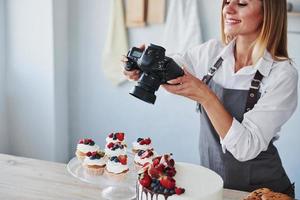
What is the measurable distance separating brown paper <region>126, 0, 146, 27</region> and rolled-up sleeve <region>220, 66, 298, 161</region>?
123cm

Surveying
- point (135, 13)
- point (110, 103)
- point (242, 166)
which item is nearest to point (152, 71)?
point (242, 166)

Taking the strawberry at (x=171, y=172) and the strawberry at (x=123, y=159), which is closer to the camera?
the strawberry at (x=171, y=172)

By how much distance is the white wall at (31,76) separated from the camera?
2.58 m

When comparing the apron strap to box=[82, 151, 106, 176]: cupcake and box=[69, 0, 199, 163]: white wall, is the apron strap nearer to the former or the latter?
box=[82, 151, 106, 176]: cupcake

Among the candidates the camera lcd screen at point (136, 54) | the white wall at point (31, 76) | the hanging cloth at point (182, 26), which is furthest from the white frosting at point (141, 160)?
the white wall at point (31, 76)

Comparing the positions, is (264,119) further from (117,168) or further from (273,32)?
(117,168)

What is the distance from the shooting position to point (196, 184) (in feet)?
3.79

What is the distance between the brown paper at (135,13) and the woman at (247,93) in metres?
0.95

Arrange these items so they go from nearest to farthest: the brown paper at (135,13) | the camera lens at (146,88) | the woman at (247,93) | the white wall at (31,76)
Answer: the camera lens at (146,88)
the woman at (247,93)
the brown paper at (135,13)
the white wall at (31,76)

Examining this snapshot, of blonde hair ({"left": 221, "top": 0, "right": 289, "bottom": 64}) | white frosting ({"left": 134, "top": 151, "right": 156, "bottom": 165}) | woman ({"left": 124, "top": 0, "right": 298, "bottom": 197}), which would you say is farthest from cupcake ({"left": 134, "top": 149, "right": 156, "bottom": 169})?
blonde hair ({"left": 221, "top": 0, "right": 289, "bottom": 64})

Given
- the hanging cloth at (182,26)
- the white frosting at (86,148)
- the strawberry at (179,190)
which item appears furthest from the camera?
the hanging cloth at (182,26)

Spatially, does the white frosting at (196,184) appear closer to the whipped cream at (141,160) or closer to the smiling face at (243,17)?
the whipped cream at (141,160)

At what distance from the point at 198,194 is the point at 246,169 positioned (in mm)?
422

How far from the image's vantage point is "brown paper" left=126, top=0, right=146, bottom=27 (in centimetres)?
247
